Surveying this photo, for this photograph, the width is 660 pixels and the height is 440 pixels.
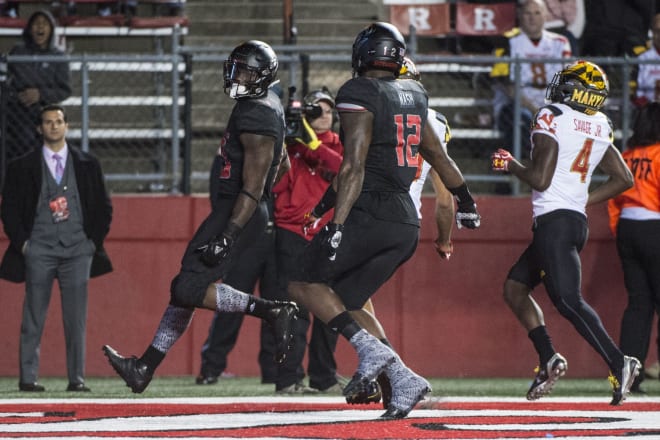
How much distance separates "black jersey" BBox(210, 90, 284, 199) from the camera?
766cm

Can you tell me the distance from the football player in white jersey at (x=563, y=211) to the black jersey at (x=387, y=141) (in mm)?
1318

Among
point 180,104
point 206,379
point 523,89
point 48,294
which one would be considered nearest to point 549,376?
point 206,379

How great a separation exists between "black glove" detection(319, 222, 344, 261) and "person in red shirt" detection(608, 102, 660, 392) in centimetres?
373

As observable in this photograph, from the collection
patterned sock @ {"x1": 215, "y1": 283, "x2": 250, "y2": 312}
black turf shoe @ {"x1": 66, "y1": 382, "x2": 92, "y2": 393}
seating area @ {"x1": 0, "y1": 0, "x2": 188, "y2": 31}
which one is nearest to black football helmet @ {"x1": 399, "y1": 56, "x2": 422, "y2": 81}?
patterned sock @ {"x1": 215, "y1": 283, "x2": 250, "y2": 312}

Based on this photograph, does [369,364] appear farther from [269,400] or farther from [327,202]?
[269,400]

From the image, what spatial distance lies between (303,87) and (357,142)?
4.69 meters

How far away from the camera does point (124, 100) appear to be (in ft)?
39.6

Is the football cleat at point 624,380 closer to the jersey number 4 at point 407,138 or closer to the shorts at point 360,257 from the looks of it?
the shorts at point 360,257

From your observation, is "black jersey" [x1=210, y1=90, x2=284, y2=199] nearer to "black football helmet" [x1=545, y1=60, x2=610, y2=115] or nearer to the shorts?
the shorts

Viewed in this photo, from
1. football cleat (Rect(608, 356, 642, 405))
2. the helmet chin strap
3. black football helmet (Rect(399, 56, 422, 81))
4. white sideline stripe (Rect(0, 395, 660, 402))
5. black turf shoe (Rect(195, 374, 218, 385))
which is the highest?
black football helmet (Rect(399, 56, 422, 81))

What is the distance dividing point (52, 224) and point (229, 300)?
273cm

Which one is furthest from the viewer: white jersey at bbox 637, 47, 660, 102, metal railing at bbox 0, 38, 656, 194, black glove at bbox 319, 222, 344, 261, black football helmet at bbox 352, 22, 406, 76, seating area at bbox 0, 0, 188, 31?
seating area at bbox 0, 0, 188, 31

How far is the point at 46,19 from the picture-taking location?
12.0 metres

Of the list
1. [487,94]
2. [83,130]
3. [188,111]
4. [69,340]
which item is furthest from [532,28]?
[69,340]
